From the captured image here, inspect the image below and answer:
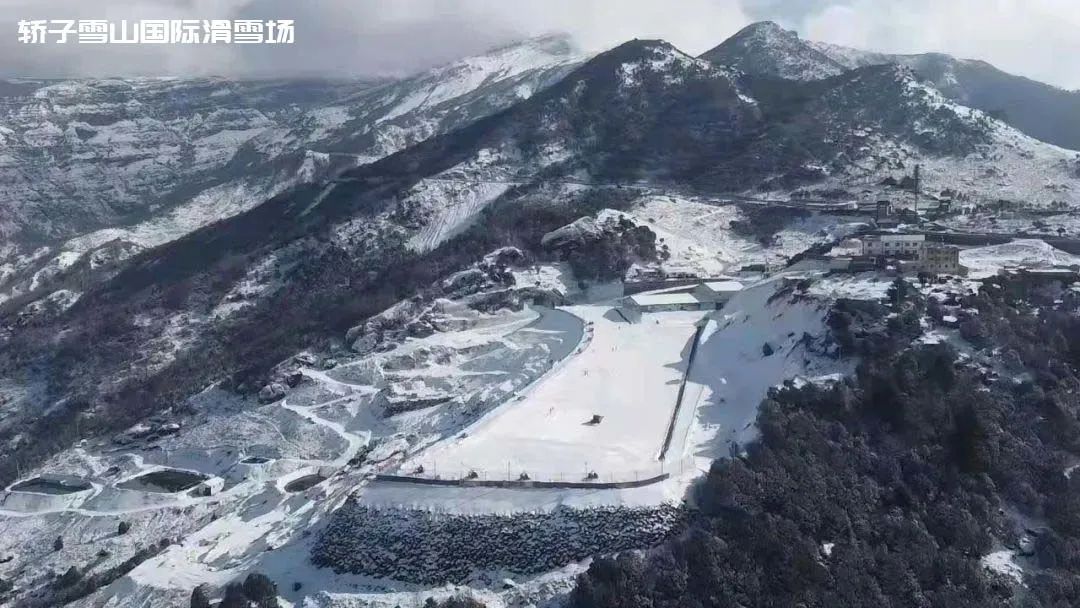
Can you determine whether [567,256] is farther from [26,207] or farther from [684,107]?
[26,207]

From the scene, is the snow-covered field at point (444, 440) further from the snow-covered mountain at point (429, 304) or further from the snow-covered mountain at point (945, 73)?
the snow-covered mountain at point (945, 73)

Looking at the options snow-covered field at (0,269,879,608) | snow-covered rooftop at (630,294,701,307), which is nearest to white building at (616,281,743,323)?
snow-covered rooftop at (630,294,701,307)

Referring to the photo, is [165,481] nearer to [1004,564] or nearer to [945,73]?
[1004,564]

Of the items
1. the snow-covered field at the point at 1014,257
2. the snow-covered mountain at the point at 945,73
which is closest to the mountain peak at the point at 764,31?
the snow-covered mountain at the point at 945,73

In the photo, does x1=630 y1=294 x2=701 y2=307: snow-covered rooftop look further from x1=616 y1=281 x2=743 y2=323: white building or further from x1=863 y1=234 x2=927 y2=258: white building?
x1=863 y1=234 x2=927 y2=258: white building

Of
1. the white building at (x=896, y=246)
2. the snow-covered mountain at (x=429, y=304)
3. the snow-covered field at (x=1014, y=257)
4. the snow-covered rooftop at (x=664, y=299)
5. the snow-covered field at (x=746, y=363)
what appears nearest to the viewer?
the snow-covered field at (x=746, y=363)
